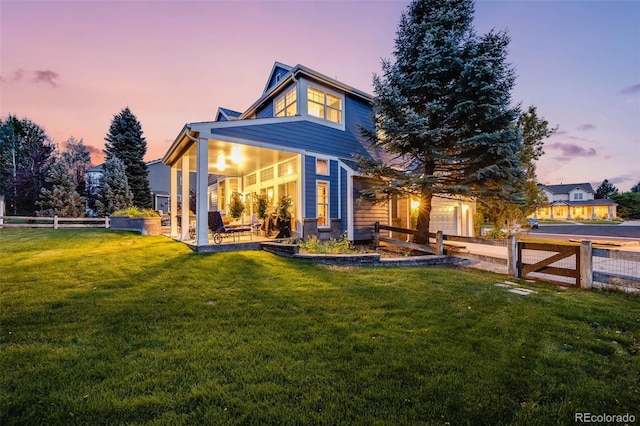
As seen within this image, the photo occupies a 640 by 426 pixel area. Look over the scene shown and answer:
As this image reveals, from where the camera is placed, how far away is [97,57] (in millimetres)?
10086

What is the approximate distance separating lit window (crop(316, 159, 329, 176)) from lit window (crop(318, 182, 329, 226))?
0.44m

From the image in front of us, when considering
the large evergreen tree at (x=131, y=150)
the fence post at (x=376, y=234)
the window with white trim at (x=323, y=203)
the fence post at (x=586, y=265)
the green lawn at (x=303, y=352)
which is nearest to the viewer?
the green lawn at (x=303, y=352)

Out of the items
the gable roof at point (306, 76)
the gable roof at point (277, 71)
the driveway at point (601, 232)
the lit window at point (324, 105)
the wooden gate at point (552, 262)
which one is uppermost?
the gable roof at point (277, 71)

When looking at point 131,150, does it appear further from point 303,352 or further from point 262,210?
point 303,352

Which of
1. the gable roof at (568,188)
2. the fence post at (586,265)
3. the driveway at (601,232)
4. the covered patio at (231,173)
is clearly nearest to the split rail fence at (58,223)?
the covered patio at (231,173)

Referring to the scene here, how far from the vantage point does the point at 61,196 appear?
58.9ft

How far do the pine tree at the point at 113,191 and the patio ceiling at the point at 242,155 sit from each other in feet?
40.5

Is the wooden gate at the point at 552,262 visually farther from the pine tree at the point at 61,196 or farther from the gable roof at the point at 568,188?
the gable roof at the point at 568,188

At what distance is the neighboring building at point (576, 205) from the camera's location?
43.4 m

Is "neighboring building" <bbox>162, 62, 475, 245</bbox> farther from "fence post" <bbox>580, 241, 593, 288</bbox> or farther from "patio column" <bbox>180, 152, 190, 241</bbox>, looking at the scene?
"fence post" <bbox>580, 241, 593, 288</bbox>

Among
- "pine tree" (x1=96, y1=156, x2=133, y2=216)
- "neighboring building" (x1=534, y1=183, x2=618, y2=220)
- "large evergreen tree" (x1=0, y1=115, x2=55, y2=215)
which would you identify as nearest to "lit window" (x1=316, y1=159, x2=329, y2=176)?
"pine tree" (x1=96, y1=156, x2=133, y2=216)

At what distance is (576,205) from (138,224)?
62.7 m

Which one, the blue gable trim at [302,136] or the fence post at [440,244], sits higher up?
the blue gable trim at [302,136]

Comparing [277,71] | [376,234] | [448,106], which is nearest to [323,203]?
[376,234]
